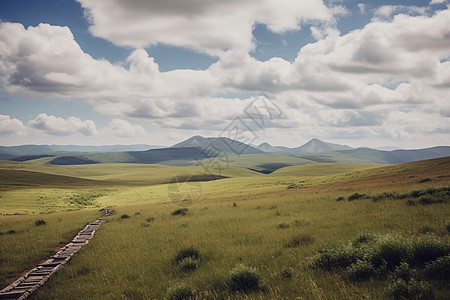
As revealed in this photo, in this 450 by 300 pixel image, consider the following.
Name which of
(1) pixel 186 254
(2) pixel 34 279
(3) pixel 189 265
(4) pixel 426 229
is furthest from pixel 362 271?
(2) pixel 34 279

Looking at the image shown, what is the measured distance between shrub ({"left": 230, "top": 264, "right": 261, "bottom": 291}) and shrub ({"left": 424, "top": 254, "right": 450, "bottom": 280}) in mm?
3929

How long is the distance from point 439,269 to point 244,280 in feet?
14.8

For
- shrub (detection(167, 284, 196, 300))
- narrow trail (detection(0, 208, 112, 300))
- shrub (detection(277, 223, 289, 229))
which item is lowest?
narrow trail (detection(0, 208, 112, 300))

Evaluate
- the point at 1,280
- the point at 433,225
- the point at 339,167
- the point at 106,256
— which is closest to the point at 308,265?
the point at 433,225

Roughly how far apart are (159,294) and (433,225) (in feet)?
34.7

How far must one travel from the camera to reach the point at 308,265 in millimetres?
7953

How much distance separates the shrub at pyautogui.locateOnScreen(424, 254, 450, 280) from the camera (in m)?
5.81

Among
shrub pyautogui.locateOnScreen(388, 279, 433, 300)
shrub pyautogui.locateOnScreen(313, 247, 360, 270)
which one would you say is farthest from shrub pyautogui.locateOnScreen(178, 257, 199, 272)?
shrub pyautogui.locateOnScreen(388, 279, 433, 300)

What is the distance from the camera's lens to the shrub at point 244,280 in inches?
273

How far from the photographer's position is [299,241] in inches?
434

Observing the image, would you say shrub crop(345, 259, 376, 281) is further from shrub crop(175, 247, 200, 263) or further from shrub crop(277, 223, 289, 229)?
shrub crop(277, 223, 289, 229)

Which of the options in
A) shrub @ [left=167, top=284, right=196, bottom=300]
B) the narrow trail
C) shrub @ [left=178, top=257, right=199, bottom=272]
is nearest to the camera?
shrub @ [left=167, top=284, right=196, bottom=300]

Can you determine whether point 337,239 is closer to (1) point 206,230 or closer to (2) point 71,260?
(1) point 206,230

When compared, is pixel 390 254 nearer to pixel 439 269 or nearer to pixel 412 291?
pixel 439 269
